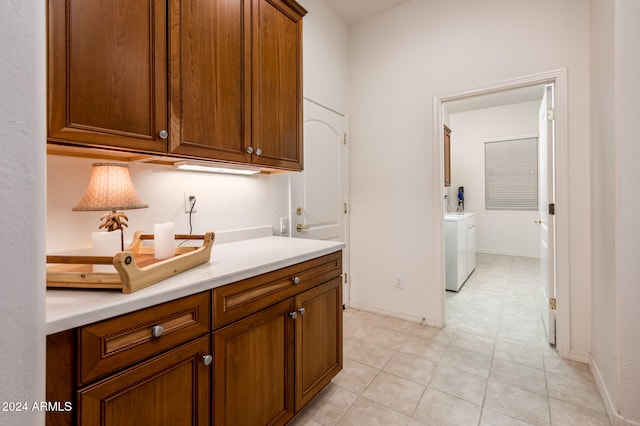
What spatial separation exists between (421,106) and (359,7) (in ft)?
3.79

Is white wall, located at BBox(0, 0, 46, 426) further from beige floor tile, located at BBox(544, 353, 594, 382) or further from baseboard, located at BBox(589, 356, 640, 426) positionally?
beige floor tile, located at BBox(544, 353, 594, 382)

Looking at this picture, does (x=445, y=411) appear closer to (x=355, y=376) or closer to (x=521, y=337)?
(x=355, y=376)

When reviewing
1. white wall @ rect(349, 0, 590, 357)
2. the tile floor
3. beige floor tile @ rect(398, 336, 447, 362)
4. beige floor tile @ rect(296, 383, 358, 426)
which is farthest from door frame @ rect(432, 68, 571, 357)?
beige floor tile @ rect(296, 383, 358, 426)

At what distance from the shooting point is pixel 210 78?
4.44ft

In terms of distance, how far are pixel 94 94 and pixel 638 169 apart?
7.57ft

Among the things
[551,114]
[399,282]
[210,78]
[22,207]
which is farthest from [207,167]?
[551,114]

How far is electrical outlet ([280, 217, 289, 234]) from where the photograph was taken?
229 centimetres

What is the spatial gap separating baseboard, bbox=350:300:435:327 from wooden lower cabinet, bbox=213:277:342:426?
1.23 metres

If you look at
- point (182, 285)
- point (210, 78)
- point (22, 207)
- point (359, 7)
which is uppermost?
point (359, 7)

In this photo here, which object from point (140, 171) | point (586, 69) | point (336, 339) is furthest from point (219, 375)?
point (586, 69)

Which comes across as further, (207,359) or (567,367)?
(567,367)

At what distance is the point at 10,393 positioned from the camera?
0.57 metres

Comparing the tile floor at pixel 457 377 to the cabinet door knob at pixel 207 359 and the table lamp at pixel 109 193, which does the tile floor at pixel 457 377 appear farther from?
the table lamp at pixel 109 193

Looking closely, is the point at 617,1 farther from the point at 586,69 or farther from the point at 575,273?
the point at 575,273
